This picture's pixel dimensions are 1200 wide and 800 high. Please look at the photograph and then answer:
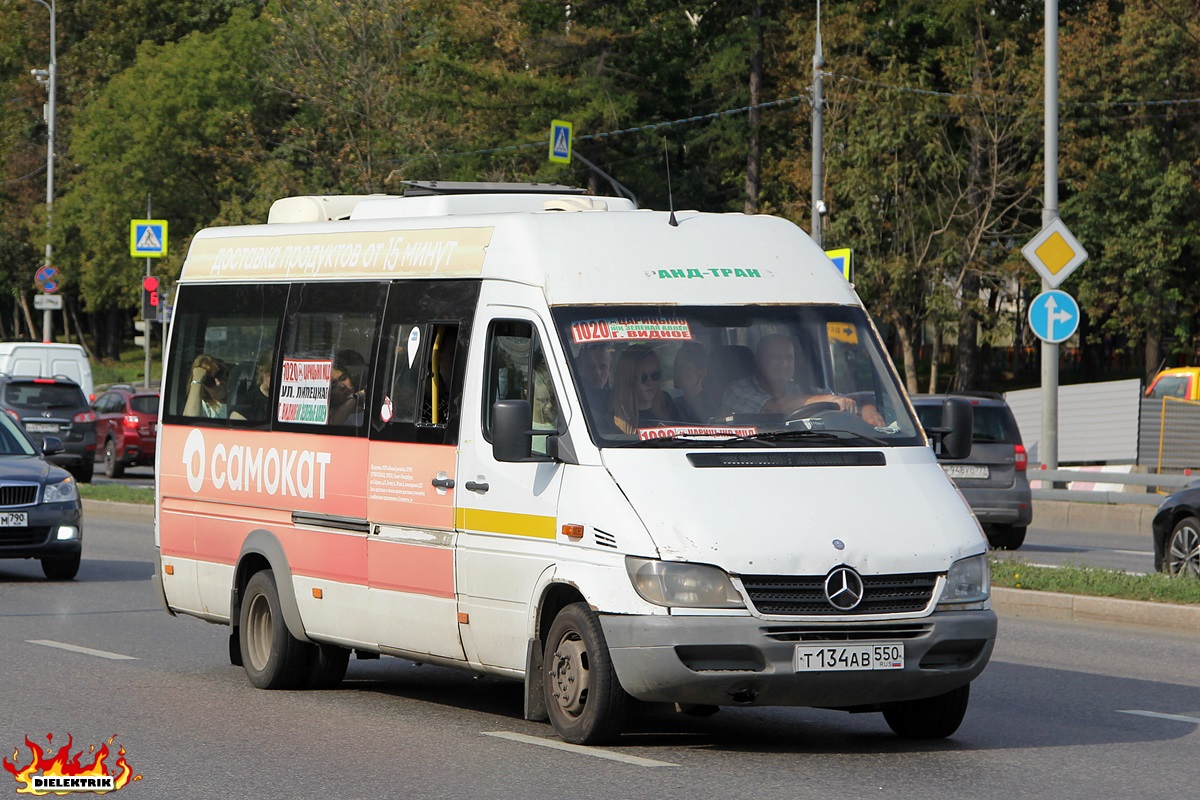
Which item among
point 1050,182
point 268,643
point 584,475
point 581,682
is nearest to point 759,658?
point 581,682

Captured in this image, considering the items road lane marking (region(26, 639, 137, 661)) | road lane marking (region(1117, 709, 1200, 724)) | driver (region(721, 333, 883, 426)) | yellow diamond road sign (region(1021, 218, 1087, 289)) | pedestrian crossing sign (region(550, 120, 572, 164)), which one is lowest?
road lane marking (region(26, 639, 137, 661))

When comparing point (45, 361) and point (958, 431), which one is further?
point (45, 361)

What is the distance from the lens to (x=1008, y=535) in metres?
22.2

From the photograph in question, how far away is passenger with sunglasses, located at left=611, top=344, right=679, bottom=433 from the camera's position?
878 cm

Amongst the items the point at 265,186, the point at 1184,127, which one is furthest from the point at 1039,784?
the point at 1184,127

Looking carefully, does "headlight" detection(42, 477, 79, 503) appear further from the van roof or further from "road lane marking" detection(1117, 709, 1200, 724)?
"road lane marking" detection(1117, 709, 1200, 724)

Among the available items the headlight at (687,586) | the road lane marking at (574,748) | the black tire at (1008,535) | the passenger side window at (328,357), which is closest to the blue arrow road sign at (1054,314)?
the black tire at (1008,535)

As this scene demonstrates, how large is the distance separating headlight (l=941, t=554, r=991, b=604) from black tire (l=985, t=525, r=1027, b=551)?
1370cm

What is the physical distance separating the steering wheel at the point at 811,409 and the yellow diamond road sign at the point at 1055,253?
52.0ft

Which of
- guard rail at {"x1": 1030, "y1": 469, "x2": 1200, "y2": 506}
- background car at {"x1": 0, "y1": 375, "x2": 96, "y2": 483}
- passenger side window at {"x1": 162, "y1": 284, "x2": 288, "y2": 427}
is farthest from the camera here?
background car at {"x1": 0, "y1": 375, "x2": 96, "y2": 483}

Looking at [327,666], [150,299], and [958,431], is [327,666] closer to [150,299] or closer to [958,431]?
[958,431]

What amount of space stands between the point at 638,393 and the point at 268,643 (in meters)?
3.24

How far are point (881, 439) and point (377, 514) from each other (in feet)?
8.67

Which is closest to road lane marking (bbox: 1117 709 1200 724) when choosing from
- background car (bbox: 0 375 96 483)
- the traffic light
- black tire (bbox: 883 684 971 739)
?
black tire (bbox: 883 684 971 739)
